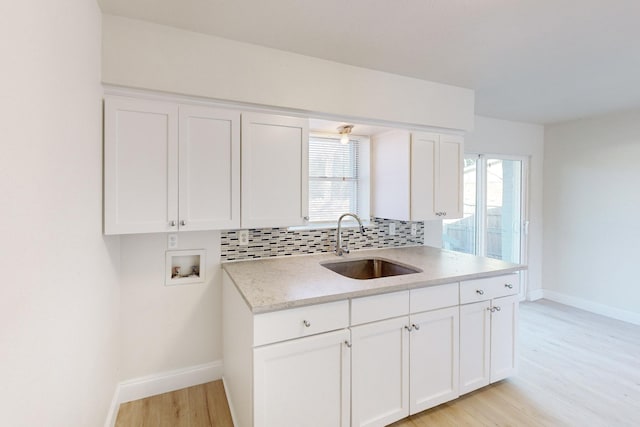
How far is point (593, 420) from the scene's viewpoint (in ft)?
6.34

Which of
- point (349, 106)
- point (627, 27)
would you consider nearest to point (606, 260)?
point (627, 27)

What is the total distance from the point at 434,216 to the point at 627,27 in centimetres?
166

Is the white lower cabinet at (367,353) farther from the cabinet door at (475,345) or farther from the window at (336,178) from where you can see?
the window at (336,178)

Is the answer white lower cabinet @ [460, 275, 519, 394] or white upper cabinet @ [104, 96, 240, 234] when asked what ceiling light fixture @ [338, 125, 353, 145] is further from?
white lower cabinet @ [460, 275, 519, 394]

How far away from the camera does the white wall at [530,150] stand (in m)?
3.82

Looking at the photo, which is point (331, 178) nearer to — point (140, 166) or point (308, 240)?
point (308, 240)

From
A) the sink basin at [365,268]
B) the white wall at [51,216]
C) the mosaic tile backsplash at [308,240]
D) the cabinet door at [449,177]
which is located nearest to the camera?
the white wall at [51,216]

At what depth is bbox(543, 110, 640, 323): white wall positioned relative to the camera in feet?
11.4

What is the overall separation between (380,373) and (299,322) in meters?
0.64

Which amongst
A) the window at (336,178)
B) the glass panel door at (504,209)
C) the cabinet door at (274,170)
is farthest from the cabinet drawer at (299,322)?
the glass panel door at (504,209)

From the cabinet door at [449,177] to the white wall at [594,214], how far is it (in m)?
2.29

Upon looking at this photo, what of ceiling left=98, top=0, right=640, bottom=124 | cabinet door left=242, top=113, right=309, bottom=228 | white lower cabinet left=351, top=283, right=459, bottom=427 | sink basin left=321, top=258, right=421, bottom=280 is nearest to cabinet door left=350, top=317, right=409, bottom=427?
white lower cabinet left=351, top=283, right=459, bottom=427

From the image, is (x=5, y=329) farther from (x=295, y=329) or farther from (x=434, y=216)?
(x=434, y=216)

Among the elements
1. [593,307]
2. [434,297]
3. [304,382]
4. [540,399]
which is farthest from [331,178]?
[593,307]
